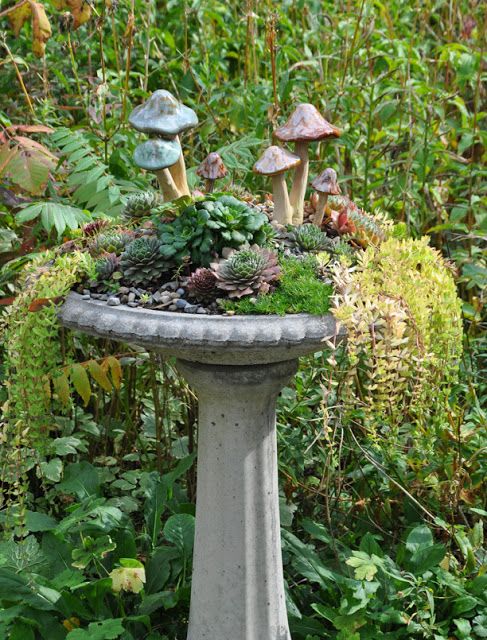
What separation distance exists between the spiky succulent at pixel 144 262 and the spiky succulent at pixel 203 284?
0.12m

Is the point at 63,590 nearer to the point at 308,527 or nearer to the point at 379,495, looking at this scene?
the point at 308,527

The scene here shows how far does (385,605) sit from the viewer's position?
2566mm

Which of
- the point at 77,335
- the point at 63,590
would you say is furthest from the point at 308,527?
the point at 77,335

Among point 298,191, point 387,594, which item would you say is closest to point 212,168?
point 298,191

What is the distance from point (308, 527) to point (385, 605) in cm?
34

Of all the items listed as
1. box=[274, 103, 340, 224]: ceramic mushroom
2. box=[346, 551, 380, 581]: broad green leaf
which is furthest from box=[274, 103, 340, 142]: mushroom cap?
box=[346, 551, 380, 581]: broad green leaf

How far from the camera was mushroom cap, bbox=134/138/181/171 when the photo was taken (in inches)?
79.6

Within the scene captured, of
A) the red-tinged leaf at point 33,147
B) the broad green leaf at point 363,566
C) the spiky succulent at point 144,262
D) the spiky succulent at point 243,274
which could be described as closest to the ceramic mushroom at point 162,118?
the spiky succulent at point 144,262

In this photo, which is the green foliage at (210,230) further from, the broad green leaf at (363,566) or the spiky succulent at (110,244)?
the broad green leaf at (363,566)

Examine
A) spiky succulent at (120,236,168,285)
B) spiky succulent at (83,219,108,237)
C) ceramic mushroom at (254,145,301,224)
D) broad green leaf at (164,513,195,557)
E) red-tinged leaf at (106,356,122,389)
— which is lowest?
broad green leaf at (164,513,195,557)

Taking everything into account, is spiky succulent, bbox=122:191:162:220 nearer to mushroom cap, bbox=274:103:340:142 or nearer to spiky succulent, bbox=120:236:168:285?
spiky succulent, bbox=120:236:168:285

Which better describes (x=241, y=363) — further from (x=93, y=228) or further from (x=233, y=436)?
(x=93, y=228)

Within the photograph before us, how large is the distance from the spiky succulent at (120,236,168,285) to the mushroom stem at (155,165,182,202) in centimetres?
18

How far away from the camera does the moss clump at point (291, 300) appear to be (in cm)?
185
